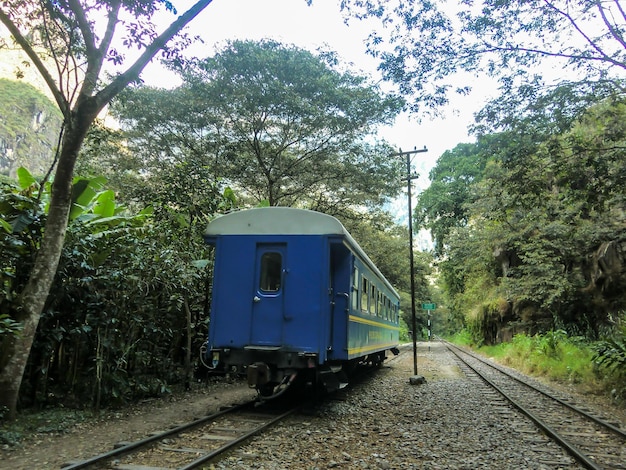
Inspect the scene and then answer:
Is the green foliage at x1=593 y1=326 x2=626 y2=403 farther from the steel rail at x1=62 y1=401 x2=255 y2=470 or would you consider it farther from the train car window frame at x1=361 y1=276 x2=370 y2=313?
the steel rail at x1=62 y1=401 x2=255 y2=470

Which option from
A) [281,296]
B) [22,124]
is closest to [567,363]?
[281,296]

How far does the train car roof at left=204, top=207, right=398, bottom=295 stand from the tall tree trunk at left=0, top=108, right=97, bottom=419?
2.08 meters

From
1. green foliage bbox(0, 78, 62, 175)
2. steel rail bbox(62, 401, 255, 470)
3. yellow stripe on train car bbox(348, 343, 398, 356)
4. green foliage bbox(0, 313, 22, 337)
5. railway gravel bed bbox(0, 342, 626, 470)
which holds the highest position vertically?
green foliage bbox(0, 78, 62, 175)

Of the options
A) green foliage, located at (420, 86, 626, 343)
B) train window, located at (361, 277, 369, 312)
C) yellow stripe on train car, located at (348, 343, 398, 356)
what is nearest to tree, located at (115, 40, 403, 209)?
green foliage, located at (420, 86, 626, 343)

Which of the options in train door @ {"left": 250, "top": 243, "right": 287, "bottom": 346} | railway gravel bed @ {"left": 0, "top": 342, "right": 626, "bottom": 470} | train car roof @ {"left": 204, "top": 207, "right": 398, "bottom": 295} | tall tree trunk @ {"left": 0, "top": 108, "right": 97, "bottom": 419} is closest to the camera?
railway gravel bed @ {"left": 0, "top": 342, "right": 626, "bottom": 470}

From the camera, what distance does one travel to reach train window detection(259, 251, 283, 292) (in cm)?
668

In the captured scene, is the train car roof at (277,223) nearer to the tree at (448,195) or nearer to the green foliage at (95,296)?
the green foliage at (95,296)

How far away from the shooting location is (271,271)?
265 inches

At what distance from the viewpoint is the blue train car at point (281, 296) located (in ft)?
20.7

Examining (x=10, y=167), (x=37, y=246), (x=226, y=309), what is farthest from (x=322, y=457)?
(x=10, y=167)

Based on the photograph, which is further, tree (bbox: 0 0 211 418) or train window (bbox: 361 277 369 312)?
train window (bbox: 361 277 369 312)

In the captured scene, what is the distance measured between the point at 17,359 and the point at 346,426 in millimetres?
4240

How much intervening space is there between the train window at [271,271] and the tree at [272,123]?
740cm

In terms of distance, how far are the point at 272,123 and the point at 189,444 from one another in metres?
11.6
